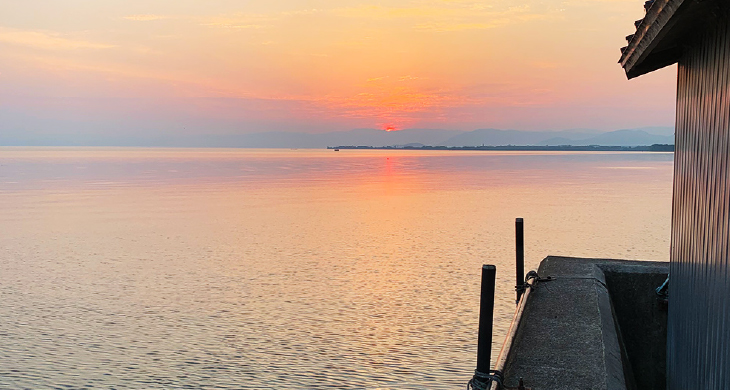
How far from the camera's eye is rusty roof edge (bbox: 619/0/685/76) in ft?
16.3

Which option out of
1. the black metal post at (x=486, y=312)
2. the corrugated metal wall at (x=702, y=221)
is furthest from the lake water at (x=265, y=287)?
the black metal post at (x=486, y=312)

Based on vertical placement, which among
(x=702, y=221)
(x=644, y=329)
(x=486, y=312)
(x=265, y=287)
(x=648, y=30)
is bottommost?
(x=265, y=287)

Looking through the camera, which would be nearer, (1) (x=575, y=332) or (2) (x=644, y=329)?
(1) (x=575, y=332)

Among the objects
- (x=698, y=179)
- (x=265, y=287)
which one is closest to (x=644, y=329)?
(x=698, y=179)

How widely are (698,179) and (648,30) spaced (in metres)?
1.60

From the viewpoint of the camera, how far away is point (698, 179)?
631 cm

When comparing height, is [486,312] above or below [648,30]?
below

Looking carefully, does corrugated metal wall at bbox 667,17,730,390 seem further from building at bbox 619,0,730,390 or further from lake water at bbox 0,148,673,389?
lake water at bbox 0,148,673,389

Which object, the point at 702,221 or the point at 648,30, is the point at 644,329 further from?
the point at 648,30

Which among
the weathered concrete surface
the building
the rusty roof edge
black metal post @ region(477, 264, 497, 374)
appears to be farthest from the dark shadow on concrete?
black metal post @ region(477, 264, 497, 374)

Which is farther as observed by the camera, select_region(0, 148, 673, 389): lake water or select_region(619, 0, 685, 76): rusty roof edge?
select_region(0, 148, 673, 389): lake water

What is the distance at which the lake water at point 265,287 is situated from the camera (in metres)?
11.2

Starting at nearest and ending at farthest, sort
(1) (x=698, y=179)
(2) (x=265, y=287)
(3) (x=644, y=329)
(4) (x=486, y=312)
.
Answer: (4) (x=486, y=312)
(1) (x=698, y=179)
(3) (x=644, y=329)
(2) (x=265, y=287)

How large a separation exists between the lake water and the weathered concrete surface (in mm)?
2604
